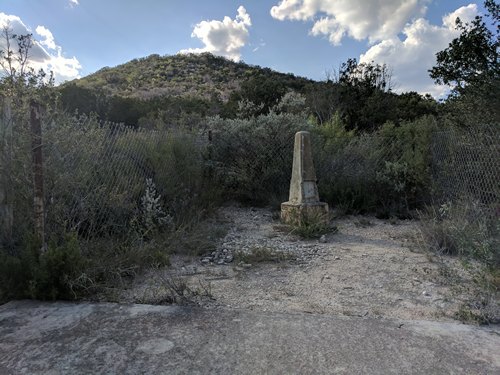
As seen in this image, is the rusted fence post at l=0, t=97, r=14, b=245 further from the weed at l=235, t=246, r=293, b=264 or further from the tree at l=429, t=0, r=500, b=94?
the tree at l=429, t=0, r=500, b=94

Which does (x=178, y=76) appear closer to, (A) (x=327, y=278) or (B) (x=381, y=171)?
(B) (x=381, y=171)

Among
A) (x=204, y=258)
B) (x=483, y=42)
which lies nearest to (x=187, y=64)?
(x=483, y=42)

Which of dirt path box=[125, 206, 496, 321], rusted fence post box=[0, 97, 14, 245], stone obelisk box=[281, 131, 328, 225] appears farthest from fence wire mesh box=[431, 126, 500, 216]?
rusted fence post box=[0, 97, 14, 245]

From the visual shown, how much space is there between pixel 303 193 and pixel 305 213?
0.41 metres

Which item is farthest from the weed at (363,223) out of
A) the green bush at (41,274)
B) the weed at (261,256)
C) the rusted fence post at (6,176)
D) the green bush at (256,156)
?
the rusted fence post at (6,176)

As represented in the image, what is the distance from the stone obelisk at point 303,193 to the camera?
6.73 meters

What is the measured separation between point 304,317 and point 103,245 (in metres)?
2.51

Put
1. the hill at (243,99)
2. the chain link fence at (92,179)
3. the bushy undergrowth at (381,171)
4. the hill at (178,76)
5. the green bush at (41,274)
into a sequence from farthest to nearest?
the hill at (178,76), the hill at (243,99), the bushy undergrowth at (381,171), the chain link fence at (92,179), the green bush at (41,274)

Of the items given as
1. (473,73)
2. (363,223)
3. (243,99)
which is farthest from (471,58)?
(243,99)

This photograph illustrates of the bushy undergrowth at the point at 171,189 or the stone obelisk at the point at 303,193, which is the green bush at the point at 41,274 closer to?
the bushy undergrowth at the point at 171,189

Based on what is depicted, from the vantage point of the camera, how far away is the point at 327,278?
→ 407 centimetres

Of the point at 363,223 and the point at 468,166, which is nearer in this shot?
the point at 468,166

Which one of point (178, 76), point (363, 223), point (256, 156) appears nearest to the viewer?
point (363, 223)

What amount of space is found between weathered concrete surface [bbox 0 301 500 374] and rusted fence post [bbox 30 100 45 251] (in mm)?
796
